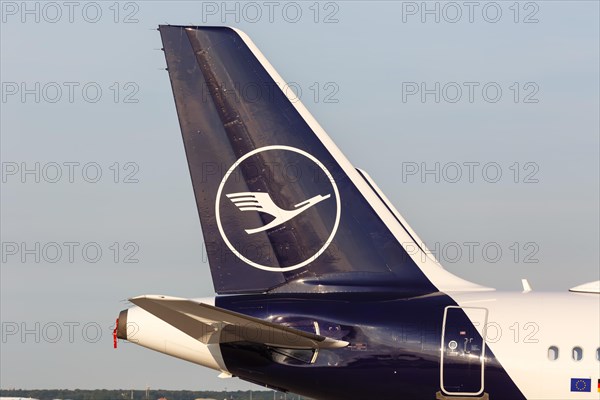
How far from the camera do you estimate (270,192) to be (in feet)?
86.5

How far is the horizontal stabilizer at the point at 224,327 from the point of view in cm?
2225

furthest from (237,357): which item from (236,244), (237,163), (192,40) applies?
(192,40)

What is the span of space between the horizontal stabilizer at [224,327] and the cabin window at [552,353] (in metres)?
3.84

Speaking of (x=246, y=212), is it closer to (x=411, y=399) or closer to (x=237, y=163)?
(x=237, y=163)

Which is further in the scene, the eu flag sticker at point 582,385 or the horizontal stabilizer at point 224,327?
the eu flag sticker at point 582,385

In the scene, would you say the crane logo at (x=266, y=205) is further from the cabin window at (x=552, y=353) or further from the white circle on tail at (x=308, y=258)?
the cabin window at (x=552, y=353)

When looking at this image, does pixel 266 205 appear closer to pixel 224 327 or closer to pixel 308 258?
pixel 308 258

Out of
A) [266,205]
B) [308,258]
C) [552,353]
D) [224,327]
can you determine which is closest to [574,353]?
[552,353]

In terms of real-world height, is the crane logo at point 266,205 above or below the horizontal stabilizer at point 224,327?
above

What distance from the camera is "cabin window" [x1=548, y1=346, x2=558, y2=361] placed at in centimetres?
2406

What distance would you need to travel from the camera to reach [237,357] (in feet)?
81.4

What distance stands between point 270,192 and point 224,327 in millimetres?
3771

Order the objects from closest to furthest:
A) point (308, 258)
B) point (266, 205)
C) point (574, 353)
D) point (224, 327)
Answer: point (224, 327) → point (574, 353) → point (308, 258) → point (266, 205)

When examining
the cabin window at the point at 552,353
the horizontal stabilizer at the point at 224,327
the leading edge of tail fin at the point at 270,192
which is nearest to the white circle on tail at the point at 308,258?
the leading edge of tail fin at the point at 270,192
